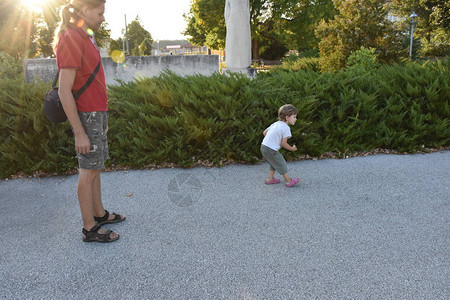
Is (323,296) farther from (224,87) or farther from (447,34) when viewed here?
(447,34)

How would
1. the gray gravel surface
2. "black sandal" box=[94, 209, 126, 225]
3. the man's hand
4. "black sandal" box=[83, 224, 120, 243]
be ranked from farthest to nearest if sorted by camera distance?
"black sandal" box=[94, 209, 126, 225], "black sandal" box=[83, 224, 120, 243], the man's hand, the gray gravel surface

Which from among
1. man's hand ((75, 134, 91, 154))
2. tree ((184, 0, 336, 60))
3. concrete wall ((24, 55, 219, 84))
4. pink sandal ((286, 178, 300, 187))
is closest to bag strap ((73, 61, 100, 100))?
man's hand ((75, 134, 91, 154))

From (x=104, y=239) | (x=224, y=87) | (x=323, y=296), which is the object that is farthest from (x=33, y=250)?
(x=224, y=87)

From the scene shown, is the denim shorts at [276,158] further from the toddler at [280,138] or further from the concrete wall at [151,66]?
the concrete wall at [151,66]

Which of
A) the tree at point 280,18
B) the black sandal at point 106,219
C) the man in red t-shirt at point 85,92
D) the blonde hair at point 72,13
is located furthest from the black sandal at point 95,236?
the tree at point 280,18

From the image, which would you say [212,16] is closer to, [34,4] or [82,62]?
[34,4]

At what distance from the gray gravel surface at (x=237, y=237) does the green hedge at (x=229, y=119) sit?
0.39m

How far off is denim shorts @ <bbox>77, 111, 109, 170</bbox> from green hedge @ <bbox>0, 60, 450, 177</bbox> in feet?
6.67

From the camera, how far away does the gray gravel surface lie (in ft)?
8.11

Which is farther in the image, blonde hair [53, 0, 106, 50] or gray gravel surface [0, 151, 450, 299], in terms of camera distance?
blonde hair [53, 0, 106, 50]

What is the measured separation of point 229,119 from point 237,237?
246 cm

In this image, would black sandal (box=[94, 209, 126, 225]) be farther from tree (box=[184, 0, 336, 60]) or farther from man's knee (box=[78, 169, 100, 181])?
tree (box=[184, 0, 336, 60])

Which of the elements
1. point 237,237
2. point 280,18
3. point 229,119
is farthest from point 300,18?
point 237,237

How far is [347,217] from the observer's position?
139 inches
